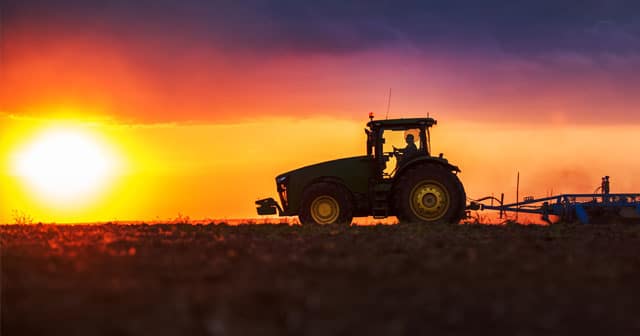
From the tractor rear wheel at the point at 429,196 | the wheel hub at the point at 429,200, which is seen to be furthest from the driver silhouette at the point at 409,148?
the wheel hub at the point at 429,200

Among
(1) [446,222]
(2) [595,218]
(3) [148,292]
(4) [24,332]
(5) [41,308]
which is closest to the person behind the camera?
(4) [24,332]

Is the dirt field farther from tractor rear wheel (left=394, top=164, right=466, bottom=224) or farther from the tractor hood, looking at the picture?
the tractor hood

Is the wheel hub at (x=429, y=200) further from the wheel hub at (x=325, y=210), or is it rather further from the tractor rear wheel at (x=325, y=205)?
the wheel hub at (x=325, y=210)

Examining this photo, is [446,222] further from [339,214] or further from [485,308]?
[485,308]

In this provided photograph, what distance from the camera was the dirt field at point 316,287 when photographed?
5.73 m

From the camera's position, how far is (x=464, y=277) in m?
8.16

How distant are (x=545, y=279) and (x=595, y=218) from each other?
14347 mm

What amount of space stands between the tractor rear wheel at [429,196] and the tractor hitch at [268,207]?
133 inches

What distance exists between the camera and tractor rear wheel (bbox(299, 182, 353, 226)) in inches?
703

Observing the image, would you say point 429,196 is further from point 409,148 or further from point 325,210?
point 325,210

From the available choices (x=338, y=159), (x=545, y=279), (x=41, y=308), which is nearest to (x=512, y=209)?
(x=338, y=159)

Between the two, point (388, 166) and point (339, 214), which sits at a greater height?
point (388, 166)

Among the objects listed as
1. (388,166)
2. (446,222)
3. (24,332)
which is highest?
(388,166)

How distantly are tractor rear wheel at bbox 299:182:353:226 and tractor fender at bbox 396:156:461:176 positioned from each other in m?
1.54
